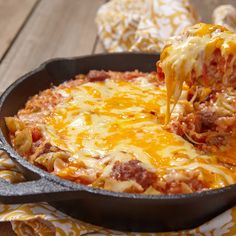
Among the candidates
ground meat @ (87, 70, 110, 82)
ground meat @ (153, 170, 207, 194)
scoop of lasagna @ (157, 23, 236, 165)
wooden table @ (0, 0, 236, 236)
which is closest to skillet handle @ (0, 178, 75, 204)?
ground meat @ (153, 170, 207, 194)

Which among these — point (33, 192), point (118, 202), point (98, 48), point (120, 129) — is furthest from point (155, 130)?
point (98, 48)

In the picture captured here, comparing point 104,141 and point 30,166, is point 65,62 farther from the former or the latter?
point 30,166

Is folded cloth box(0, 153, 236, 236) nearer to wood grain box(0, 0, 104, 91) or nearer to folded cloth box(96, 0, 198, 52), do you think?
wood grain box(0, 0, 104, 91)

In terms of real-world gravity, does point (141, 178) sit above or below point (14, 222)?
above

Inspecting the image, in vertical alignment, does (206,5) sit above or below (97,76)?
below

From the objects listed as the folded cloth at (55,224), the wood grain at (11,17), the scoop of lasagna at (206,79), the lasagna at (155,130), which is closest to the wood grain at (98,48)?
the wood grain at (11,17)

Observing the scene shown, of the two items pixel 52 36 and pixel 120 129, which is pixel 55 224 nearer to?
pixel 120 129

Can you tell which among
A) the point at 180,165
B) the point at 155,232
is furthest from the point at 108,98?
the point at 155,232
